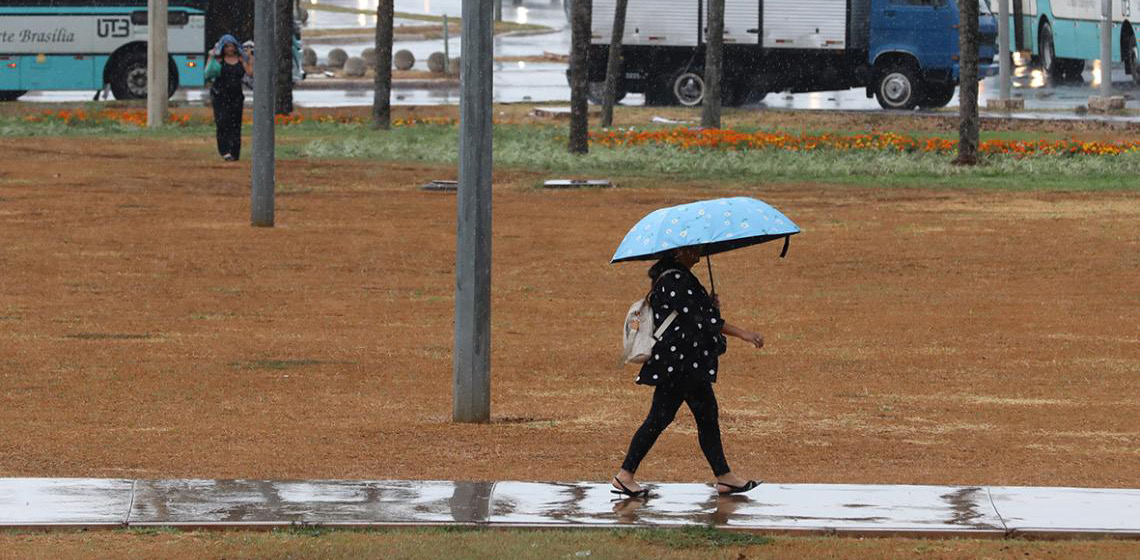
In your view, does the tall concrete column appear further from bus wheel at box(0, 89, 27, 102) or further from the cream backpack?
the cream backpack

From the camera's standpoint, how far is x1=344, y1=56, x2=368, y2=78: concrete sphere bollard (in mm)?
54344

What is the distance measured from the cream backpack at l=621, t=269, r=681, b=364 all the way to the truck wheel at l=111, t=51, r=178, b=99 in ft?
120

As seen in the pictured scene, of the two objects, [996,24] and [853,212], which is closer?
[853,212]

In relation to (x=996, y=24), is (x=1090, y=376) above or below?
below

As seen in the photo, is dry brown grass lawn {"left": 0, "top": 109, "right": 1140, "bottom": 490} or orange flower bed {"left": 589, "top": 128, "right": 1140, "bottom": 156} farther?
orange flower bed {"left": 589, "top": 128, "right": 1140, "bottom": 156}

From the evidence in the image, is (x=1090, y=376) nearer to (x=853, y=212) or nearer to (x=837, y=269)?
(x=837, y=269)

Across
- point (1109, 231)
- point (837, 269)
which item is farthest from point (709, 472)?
point (1109, 231)

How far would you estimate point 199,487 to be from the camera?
10062 mm

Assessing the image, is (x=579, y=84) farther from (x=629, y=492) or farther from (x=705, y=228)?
(x=705, y=228)

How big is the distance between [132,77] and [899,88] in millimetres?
16879

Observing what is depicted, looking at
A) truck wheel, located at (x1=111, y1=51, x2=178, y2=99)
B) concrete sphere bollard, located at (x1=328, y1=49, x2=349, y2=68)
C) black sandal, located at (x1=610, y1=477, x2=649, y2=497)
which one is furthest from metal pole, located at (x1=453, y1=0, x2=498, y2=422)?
concrete sphere bollard, located at (x1=328, y1=49, x2=349, y2=68)

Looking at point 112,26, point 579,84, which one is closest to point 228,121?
point 579,84

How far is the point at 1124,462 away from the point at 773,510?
2776 mm

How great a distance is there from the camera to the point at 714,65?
114ft
